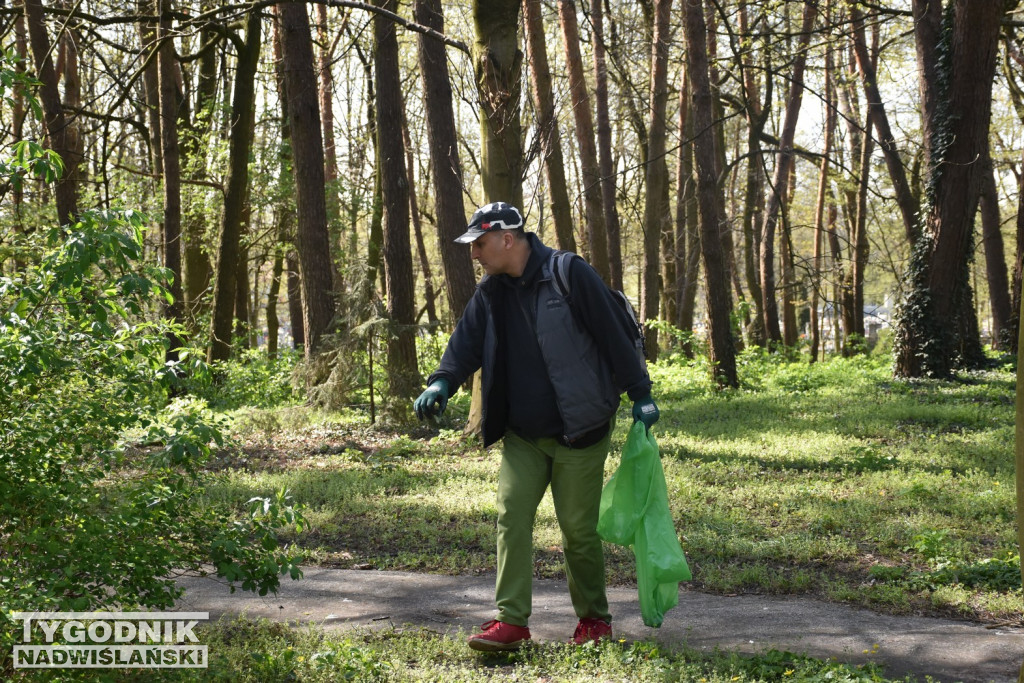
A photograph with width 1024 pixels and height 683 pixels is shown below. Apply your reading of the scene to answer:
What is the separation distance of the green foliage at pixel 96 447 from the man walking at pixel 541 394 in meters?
1.10

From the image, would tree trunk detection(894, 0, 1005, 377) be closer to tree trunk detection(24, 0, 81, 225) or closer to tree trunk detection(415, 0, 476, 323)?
tree trunk detection(415, 0, 476, 323)

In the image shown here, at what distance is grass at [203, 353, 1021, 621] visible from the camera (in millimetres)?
6082

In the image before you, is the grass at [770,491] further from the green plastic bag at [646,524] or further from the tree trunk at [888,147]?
Answer: the tree trunk at [888,147]

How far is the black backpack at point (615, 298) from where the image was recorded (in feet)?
15.0

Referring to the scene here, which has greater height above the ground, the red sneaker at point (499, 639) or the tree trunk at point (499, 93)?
the tree trunk at point (499, 93)

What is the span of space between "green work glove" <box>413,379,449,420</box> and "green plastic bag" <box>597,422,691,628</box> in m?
0.92

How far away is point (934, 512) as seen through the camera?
24.2 ft

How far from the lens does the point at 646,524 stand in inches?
182

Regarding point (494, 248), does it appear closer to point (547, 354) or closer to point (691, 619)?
point (547, 354)

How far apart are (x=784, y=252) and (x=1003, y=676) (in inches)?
970

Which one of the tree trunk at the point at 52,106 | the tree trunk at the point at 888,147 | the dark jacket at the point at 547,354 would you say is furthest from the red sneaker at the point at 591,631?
the tree trunk at the point at 888,147

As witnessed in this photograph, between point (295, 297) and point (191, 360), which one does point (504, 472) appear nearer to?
point (191, 360)

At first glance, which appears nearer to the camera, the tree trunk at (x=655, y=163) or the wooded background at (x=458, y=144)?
the wooded background at (x=458, y=144)

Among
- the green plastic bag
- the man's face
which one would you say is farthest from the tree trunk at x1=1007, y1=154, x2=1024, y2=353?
the man's face
